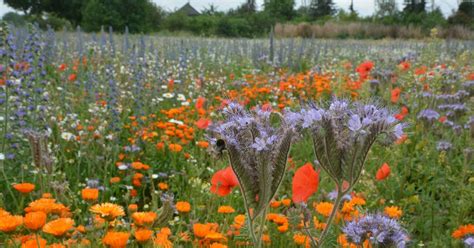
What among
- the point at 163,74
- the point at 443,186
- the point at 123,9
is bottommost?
the point at 443,186

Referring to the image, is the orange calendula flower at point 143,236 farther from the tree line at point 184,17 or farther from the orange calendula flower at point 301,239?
the tree line at point 184,17

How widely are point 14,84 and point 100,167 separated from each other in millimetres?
873

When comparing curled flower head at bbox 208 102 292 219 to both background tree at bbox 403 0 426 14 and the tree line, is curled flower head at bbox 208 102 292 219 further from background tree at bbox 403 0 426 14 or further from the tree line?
background tree at bbox 403 0 426 14

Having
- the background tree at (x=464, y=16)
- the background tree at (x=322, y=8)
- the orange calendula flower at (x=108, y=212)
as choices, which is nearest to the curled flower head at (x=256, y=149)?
the orange calendula flower at (x=108, y=212)

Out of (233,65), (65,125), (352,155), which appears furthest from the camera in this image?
(233,65)

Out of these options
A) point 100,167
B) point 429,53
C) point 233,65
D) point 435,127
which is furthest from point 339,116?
point 233,65

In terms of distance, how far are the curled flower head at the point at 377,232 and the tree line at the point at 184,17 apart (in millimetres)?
25219

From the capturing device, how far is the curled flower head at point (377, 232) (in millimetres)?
1401

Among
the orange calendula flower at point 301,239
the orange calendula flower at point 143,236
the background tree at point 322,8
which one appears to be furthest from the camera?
the background tree at point 322,8

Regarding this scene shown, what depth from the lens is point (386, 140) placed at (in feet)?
4.20

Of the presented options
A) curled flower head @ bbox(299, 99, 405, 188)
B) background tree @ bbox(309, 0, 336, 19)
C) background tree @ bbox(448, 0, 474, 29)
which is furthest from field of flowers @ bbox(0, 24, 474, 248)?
background tree @ bbox(309, 0, 336, 19)

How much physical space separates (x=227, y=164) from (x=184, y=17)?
126 ft

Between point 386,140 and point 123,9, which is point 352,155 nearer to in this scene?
point 386,140

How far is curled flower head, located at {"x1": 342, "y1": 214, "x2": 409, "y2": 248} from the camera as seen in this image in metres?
1.40
